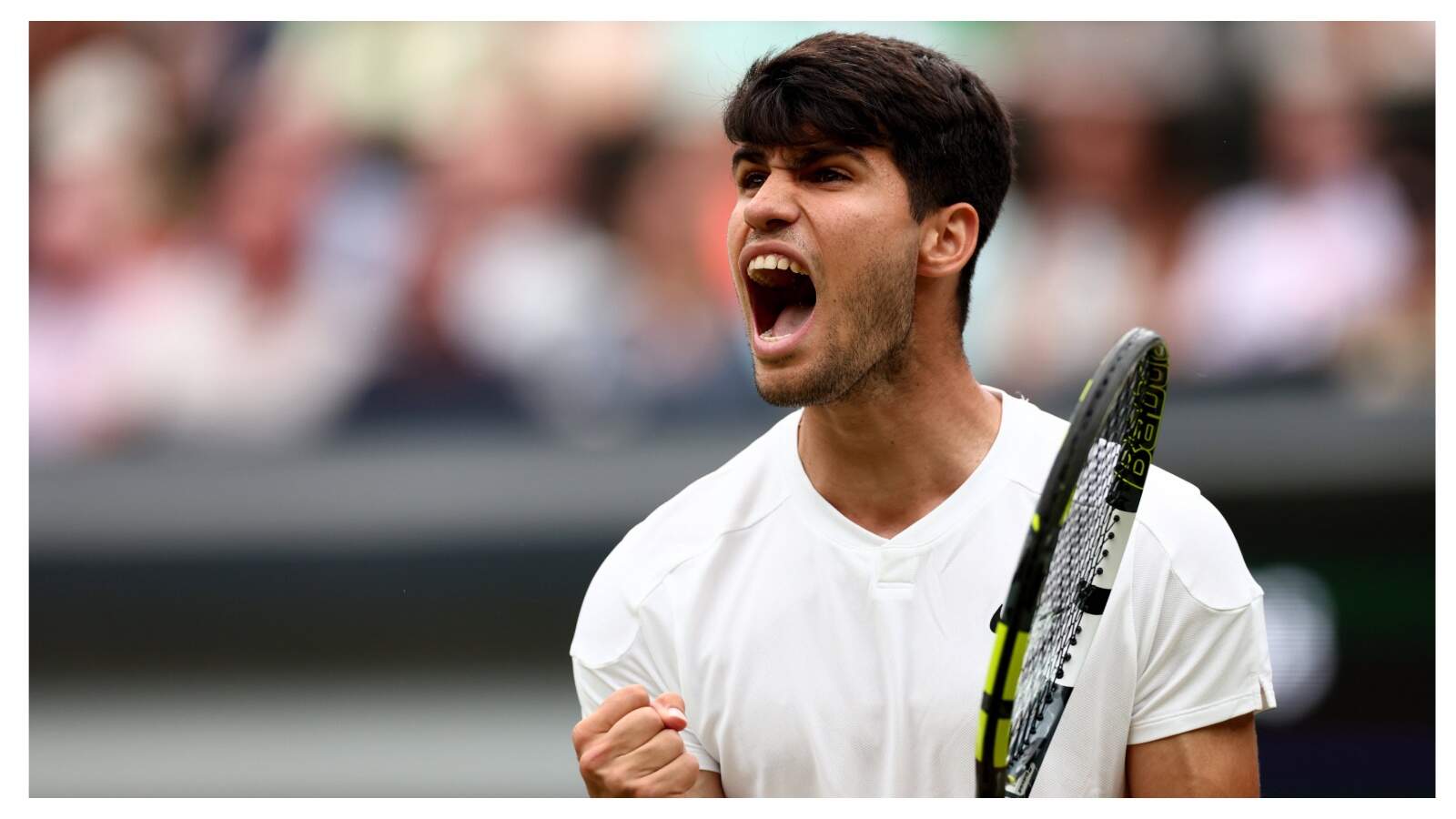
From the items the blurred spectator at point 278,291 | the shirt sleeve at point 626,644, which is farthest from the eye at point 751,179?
the blurred spectator at point 278,291

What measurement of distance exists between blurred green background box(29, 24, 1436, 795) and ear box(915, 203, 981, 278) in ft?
6.80

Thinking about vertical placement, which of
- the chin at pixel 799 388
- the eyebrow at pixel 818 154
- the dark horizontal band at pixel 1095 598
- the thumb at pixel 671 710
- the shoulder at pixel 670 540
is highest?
the eyebrow at pixel 818 154

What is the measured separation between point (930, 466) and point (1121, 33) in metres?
2.80

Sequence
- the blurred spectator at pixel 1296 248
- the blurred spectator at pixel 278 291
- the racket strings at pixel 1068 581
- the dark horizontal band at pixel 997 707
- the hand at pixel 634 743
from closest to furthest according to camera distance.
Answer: the dark horizontal band at pixel 997 707 → the racket strings at pixel 1068 581 → the hand at pixel 634 743 → the blurred spectator at pixel 1296 248 → the blurred spectator at pixel 278 291

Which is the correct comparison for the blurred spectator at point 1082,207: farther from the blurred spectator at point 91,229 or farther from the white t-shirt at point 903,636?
the blurred spectator at point 91,229

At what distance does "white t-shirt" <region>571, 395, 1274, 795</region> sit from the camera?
2352 mm

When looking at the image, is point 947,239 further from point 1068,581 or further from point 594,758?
point 594,758

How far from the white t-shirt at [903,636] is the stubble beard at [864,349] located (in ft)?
0.61

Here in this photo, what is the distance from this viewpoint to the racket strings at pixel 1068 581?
2027mm

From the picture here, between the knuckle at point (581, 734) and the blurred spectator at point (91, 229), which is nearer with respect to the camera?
the knuckle at point (581, 734)

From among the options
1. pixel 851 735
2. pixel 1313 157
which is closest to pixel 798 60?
pixel 851 735

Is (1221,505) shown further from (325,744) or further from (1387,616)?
(325,744)

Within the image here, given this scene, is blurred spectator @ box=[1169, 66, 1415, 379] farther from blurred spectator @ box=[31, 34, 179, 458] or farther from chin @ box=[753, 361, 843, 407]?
blurred spectator @ box=[31, 34, 179, 458]
